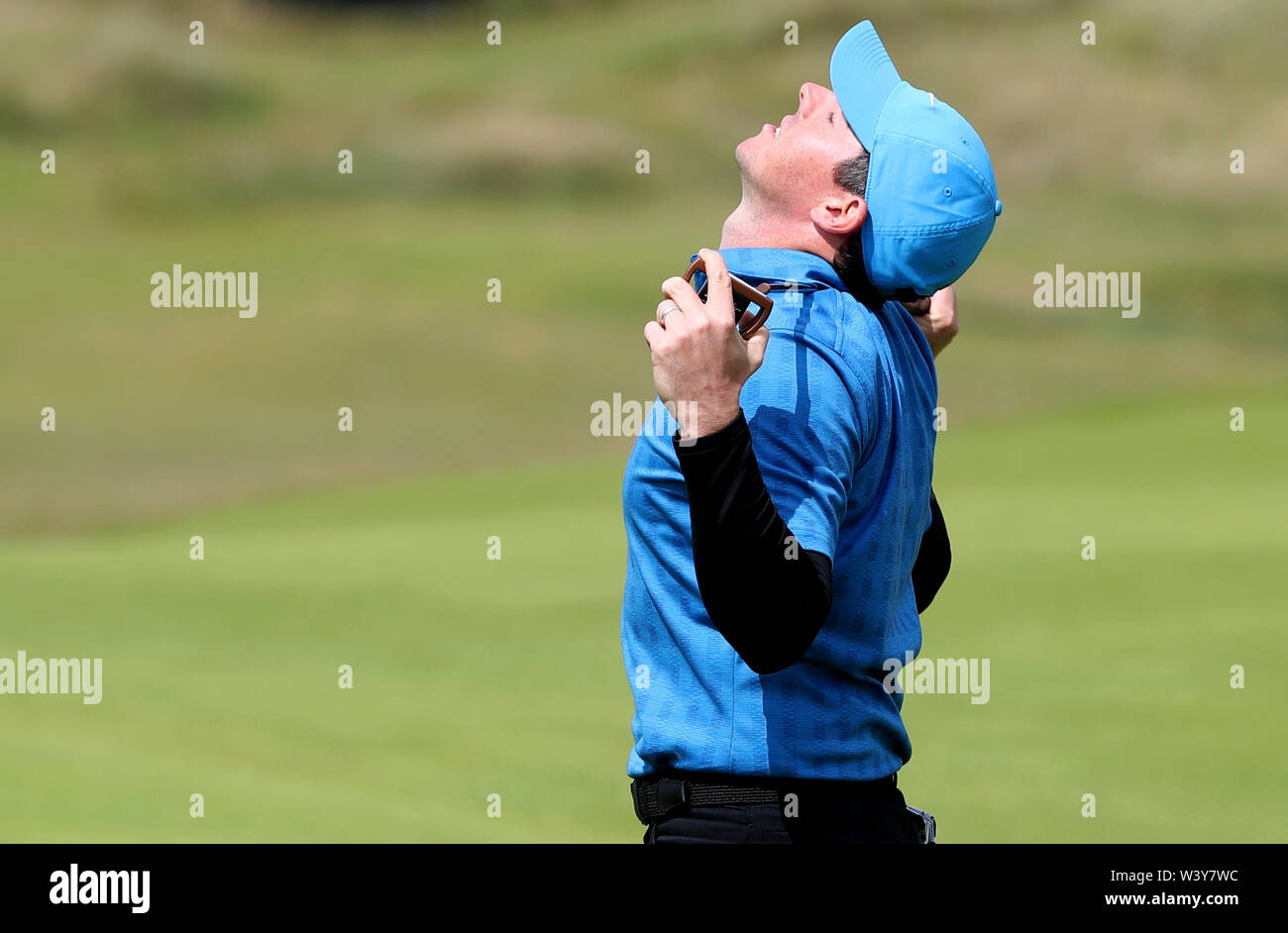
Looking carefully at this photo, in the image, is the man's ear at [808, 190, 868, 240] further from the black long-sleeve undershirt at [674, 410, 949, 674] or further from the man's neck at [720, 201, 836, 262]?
the black long-sleeve undershirt at [674, 410, 949, 674]

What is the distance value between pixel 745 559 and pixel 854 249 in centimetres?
80

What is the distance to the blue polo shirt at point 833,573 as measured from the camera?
9.47ft

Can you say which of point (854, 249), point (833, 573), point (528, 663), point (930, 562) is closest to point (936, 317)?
point (930, 562)

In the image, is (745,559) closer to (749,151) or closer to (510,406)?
(749,151)

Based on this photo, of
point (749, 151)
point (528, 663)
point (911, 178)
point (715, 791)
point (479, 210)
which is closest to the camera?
point (715, 791)

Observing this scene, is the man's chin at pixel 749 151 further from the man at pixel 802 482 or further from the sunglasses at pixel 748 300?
the sunglasses at pixel 748 300

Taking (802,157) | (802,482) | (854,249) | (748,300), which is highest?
(802,157)

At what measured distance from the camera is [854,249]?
320 centimetres

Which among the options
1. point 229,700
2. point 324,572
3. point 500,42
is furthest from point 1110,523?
point 500,42

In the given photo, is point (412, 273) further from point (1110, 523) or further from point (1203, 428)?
point (1110, 523)

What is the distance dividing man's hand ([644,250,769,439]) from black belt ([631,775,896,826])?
667 millimetres

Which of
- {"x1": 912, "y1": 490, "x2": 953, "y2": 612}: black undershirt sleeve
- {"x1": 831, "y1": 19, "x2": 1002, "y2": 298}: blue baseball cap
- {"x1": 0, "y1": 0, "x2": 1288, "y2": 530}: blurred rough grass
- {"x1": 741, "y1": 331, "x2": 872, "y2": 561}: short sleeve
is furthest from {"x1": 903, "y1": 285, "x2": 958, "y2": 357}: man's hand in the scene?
{"x1": 0, "y1": 0, "x2": 1288, "y2": 530}: blurred rough grass

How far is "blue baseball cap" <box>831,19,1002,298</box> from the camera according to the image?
312 cm

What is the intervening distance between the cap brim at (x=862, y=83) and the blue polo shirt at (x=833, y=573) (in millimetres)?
246
